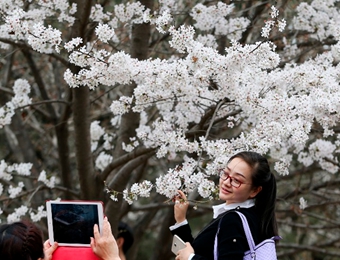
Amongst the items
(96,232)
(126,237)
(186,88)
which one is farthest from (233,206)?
(126,237)

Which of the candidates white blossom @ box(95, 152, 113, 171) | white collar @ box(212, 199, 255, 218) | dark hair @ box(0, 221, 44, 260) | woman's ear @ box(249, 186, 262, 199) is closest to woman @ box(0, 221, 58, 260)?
dark hair @ box(0, 221, 44, 260)

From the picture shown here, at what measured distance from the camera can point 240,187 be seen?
281 cm

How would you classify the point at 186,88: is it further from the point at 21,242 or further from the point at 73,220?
the point at 21,242

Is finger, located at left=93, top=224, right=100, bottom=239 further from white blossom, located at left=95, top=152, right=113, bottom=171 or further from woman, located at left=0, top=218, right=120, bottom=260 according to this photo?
white blossom, located at left=95, top=152, right=113, bottom=171

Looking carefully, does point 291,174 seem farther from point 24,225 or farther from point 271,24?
point 24,225

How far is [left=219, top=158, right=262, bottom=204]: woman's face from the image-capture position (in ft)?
9.23

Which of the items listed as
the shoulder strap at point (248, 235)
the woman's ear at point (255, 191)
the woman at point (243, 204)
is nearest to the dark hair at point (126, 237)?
the woman at point (243, 204)

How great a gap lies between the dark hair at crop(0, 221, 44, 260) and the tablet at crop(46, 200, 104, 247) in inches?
12.1

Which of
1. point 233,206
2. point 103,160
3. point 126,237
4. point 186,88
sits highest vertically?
point 186,88

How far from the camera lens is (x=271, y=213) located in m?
2.81

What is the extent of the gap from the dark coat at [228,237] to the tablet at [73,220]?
1.56ft


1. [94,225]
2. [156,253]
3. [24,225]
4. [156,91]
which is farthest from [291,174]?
[24,225]

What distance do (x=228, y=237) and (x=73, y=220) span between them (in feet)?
2.07

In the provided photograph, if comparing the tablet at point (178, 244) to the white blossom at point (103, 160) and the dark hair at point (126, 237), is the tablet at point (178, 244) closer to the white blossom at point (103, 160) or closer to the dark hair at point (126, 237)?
the dark hair at point (126, 237)
